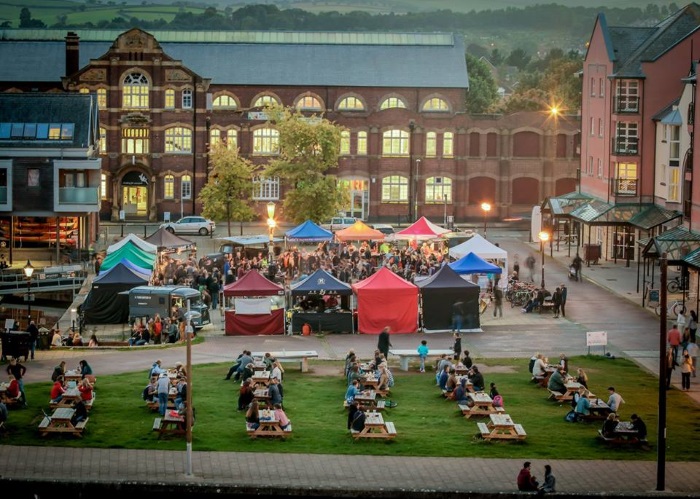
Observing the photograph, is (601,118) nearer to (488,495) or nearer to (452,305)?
(452,305)

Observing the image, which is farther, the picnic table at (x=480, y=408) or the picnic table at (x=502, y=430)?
the picnic table at (x=480, y=408)

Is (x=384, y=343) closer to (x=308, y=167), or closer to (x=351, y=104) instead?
(x=308, y=167)

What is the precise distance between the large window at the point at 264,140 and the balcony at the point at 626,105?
1081 inches

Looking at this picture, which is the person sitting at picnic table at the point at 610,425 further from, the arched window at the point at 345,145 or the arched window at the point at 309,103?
the arched window at the point at 309,103

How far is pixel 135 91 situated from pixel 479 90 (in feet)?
212

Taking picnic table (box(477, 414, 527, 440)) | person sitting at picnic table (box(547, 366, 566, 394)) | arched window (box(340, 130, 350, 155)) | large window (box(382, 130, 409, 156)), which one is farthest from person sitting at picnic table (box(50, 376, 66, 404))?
large window (box(382, 130, 409, 156))

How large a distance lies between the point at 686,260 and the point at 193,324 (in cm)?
1991

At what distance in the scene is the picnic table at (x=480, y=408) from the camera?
37.8 meters

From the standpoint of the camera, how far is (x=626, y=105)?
7412cm

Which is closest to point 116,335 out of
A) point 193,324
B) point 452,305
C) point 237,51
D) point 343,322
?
point 193,324

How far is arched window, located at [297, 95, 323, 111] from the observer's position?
3745 inches

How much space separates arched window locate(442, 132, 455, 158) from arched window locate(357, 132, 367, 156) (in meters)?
5.41

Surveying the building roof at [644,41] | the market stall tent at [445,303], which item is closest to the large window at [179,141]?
the building roof at [644,41]

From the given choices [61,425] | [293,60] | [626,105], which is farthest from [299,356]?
[293,60]
